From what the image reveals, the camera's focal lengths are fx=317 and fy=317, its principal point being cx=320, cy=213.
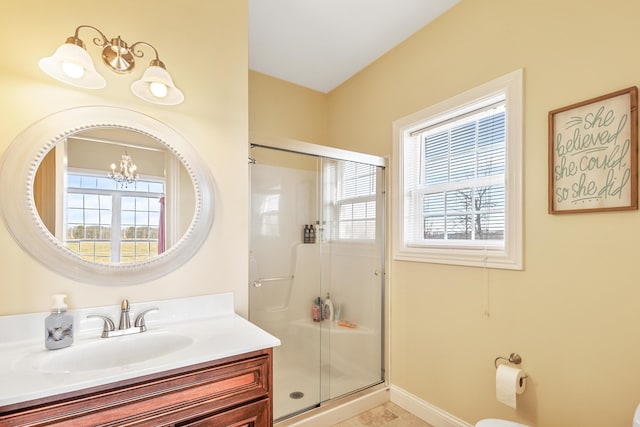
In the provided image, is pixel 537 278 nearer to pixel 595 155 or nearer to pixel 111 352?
pixel 595 155

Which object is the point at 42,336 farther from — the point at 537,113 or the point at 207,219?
the point at 537,113

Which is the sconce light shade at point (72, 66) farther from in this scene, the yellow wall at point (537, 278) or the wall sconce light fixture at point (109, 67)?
the yellow wall at point (537, 278)

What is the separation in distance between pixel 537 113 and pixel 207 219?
5.84ft

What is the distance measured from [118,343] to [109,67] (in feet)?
3.96

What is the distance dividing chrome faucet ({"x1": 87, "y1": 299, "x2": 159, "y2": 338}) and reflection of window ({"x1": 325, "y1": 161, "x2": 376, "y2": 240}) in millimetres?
1371

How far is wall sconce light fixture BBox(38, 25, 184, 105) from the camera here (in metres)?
A: 1.21

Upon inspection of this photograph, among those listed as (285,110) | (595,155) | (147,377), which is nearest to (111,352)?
(147,377)

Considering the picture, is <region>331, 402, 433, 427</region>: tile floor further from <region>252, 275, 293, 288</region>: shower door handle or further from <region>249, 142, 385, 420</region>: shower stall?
<region>252, 275, 293, 288</region>: shower door handle

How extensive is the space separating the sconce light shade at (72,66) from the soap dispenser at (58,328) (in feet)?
2.90

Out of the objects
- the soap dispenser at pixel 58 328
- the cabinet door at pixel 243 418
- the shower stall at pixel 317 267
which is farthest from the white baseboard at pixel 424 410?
the soap dispenser at pixel 58 328

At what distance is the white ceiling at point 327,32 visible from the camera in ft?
6.75

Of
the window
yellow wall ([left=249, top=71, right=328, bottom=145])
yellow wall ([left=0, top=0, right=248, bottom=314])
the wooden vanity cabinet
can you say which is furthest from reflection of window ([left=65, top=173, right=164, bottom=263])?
the window

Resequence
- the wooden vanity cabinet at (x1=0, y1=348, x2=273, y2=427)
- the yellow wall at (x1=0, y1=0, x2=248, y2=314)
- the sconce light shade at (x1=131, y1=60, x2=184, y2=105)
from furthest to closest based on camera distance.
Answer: the sconce light shade at (x1=131, y1=60, x2=184, y2=105) → the yellow wall at (x1=0, y1=0, x2=248, y2=314) → the wooden vanity cabinet at (x1=0, y1=348, x2=273, y2=427)

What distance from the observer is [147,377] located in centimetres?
104
